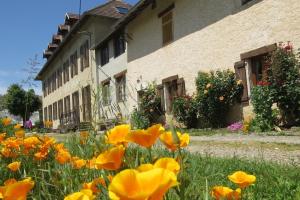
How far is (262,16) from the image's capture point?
1145 cm

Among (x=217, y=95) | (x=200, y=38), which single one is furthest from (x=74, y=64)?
(x=217, y=95)

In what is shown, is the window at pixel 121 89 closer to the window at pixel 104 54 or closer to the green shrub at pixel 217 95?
the window at pixel 104 54

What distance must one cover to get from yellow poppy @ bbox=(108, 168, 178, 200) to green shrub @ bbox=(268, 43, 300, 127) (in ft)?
31.4

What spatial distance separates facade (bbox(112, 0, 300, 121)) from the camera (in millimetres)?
11156

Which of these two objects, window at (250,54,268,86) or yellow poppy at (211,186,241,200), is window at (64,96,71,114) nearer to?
window at (250,54,268,86)

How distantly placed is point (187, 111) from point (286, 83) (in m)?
4.66

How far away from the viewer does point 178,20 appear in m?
15.9

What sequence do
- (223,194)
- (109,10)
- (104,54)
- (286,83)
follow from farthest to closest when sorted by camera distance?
(109,10) < (104,54) < (286,83) < (223,194)

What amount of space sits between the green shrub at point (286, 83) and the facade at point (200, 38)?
1.63 ft

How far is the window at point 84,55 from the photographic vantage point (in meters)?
27.7

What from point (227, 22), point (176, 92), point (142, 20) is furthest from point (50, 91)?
point (227, 22)

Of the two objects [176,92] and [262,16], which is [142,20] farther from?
[262,16]

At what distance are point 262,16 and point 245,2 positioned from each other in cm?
103

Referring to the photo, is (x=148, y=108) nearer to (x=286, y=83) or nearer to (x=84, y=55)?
(x=286, y=83)
